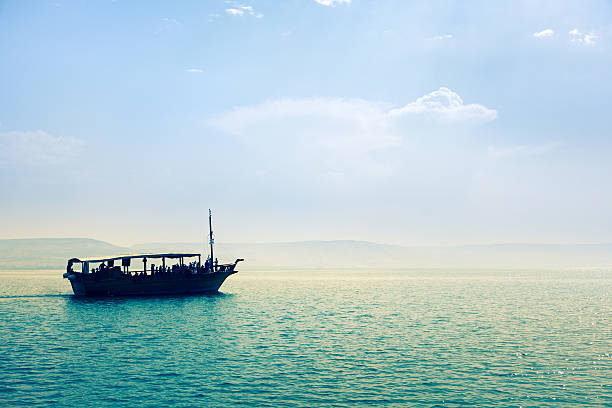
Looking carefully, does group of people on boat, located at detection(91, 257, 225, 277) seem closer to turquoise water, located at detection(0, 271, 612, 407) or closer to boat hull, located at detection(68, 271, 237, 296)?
boat hull, located at detection(68, 271, 237, 296)

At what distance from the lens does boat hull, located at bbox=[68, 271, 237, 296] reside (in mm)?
68562

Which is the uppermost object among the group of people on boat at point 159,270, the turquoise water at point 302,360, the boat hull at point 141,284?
the group of people on boat at point 159,270

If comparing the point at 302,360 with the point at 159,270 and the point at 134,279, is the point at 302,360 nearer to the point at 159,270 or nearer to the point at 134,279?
the point at 134,279

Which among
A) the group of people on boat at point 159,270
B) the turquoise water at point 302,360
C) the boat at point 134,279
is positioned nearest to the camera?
the turquoise water at point 302,360

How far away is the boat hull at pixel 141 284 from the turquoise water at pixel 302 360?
17.3 meters

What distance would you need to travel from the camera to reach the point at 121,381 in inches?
928

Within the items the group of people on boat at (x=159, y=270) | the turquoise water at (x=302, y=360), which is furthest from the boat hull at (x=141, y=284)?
the turquoise water at (x=302, y=360)

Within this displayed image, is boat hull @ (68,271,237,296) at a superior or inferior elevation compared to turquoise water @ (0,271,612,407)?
superior

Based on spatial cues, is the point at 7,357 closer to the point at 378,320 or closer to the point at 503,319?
the point at 378,320

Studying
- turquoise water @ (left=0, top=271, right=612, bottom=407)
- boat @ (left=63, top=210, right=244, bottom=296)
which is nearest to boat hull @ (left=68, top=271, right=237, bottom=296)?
boat @ (left=63, top=210, right=244, bottom=296)

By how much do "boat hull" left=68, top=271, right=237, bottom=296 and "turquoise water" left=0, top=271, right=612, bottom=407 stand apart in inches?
683

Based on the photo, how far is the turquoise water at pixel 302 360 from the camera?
2103cm

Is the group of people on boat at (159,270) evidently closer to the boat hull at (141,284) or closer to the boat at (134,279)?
the boat at (134,279)

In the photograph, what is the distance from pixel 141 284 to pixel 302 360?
159ft
